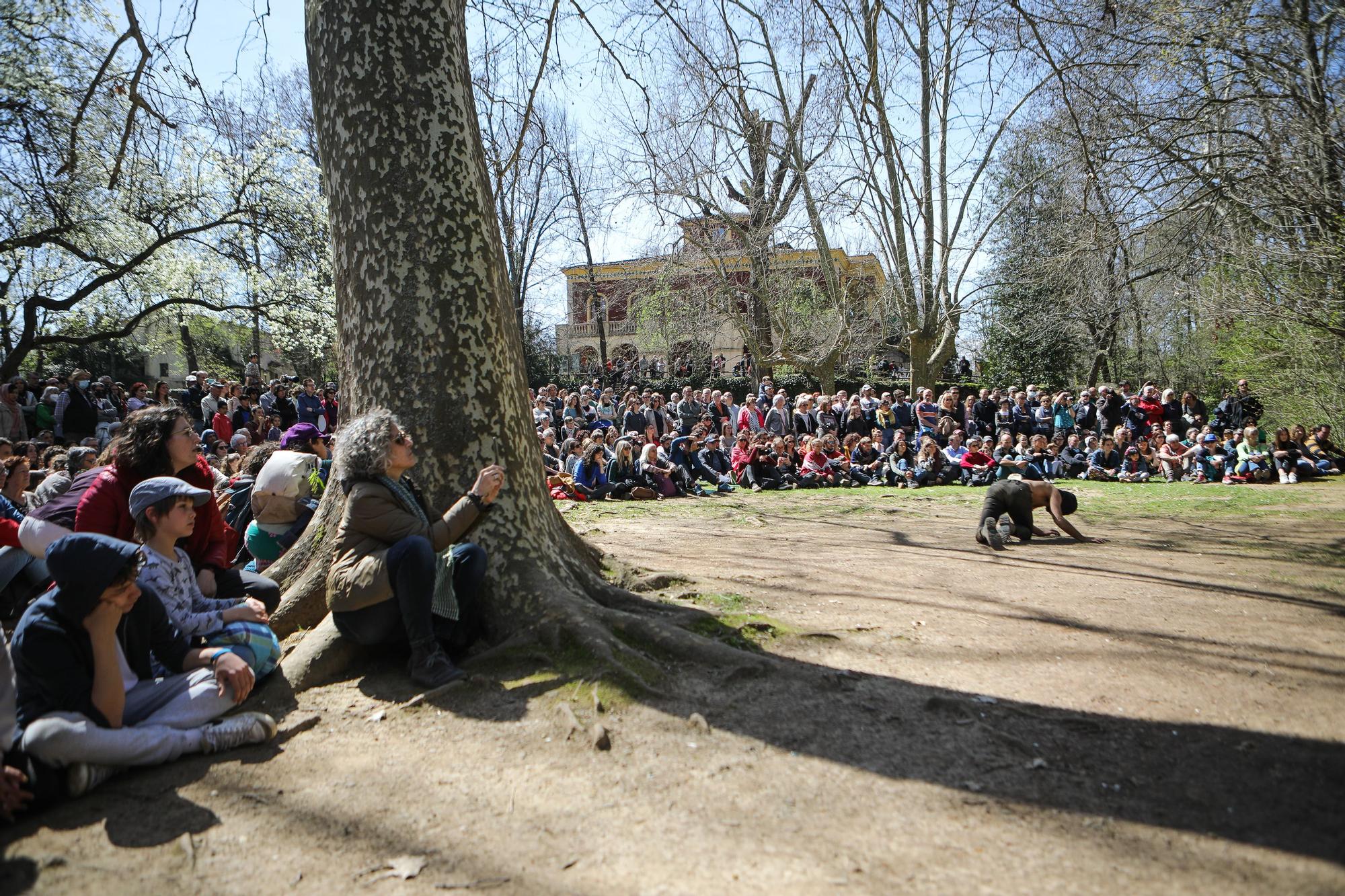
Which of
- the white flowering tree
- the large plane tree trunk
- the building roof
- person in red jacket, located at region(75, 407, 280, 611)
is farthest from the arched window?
person in red jacket, located at region(75, 407, 280, 611)

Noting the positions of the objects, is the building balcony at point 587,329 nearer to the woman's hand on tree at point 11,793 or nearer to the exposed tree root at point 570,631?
the exposed tree root at point 570,631

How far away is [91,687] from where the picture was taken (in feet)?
9.44

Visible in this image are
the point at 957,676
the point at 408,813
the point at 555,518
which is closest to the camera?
the point at 408,813

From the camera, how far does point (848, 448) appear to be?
15719 mm

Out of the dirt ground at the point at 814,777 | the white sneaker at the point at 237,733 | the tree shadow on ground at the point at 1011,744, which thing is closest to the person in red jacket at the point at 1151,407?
the dirt ground at the point at 814,777

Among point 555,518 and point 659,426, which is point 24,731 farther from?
point 659,426

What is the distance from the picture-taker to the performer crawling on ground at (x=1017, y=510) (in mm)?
7570

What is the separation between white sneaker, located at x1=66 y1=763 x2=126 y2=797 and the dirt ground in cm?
6

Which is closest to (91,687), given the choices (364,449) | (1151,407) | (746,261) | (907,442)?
(364,449)

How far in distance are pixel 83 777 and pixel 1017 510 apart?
24.1 ft

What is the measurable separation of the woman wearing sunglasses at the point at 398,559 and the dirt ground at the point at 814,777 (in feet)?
0.86

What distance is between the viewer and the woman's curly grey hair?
11.6ft

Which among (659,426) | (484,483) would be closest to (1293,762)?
(484,483)

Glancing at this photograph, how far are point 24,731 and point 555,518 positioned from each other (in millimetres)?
2404
